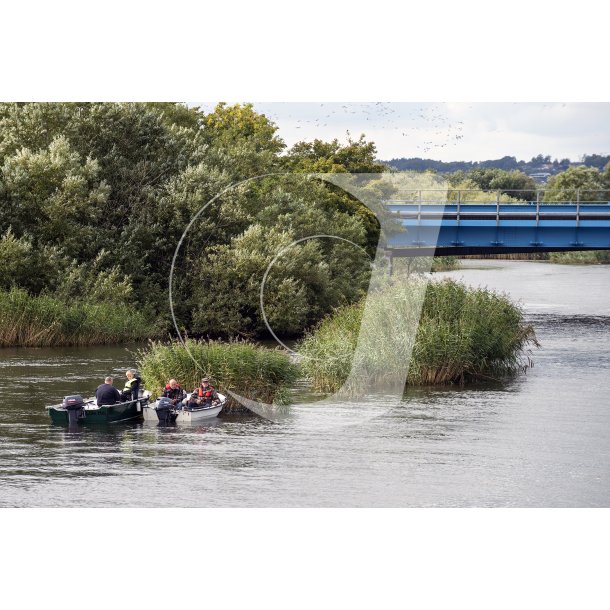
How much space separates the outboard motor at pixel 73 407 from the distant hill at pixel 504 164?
584 centimetres

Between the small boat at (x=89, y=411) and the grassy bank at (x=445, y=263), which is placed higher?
the grassy bank at (x=445, y=263)

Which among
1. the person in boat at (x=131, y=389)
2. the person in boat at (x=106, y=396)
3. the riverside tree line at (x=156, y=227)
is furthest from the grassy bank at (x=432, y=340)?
the person in boat at (x=106, y=396)

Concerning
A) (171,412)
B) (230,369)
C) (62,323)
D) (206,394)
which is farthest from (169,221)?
(171,412)

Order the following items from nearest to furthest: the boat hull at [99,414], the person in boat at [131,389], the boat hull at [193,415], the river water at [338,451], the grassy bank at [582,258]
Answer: the river water at [338,451]
the boat hull at [99,414]
the boat hull at [193,415]
the person in boat at [131,389]
the grassy bank at [582,258]

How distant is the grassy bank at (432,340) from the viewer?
1936 cm

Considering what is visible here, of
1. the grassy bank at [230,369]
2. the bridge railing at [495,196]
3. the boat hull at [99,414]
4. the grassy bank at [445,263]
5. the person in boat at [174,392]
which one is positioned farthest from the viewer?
the grassy bank at [445,263]

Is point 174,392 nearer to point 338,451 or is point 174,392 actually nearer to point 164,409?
point 164,409

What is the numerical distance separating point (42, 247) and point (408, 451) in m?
12.3

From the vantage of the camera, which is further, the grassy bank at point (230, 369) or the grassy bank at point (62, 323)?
the grassy bank at point (62, 323)

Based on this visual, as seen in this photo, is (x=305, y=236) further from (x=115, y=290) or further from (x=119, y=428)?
(x=119, y=428)

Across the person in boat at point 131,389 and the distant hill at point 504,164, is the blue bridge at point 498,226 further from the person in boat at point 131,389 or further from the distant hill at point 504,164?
the person in boat at point 131,389

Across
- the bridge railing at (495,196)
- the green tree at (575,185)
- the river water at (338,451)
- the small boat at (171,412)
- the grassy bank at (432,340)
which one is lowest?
the river water at (338,451)

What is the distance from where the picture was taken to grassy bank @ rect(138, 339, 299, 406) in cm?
1789

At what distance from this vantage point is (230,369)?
17859 mm
